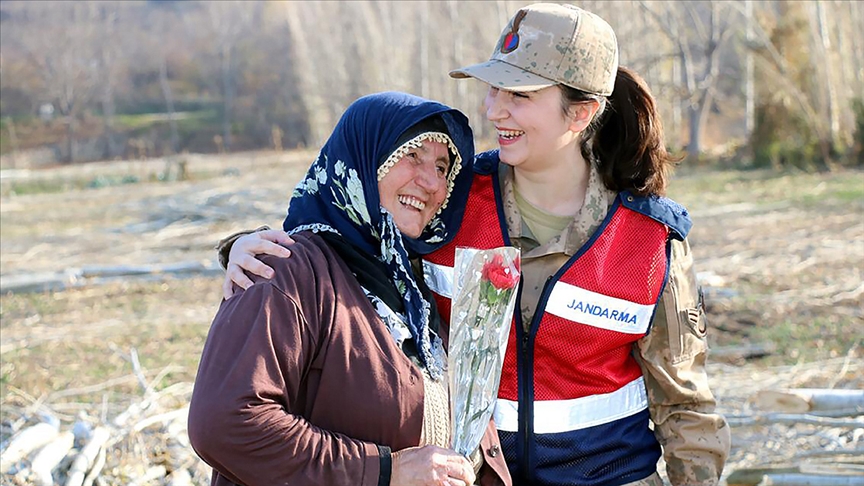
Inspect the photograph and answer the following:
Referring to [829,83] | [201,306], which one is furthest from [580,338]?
[829,83]

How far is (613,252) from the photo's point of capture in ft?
8.82

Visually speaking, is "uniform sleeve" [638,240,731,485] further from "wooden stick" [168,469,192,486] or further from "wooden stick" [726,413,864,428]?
"wooden stick" [168,469,192,486]

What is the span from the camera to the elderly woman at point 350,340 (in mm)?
1976

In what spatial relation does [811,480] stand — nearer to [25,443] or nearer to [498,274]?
[498,274]

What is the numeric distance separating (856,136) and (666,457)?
1728 cm

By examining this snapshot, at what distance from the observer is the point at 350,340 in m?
2.12

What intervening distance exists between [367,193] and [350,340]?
1.31 ft

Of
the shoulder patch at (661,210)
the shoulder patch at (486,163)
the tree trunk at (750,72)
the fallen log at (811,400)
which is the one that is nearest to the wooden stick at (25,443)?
the shoulder patch at (486,163)

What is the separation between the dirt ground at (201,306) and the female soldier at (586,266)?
142cm

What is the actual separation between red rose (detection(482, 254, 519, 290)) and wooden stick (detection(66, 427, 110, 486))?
221cm

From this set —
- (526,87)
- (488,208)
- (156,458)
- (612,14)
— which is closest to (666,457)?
(488,208)

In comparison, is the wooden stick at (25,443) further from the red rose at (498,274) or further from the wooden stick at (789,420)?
the wooden stick at (789,420)

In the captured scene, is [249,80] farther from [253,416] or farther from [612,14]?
[253,416]

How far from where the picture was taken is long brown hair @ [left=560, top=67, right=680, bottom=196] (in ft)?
9.07
